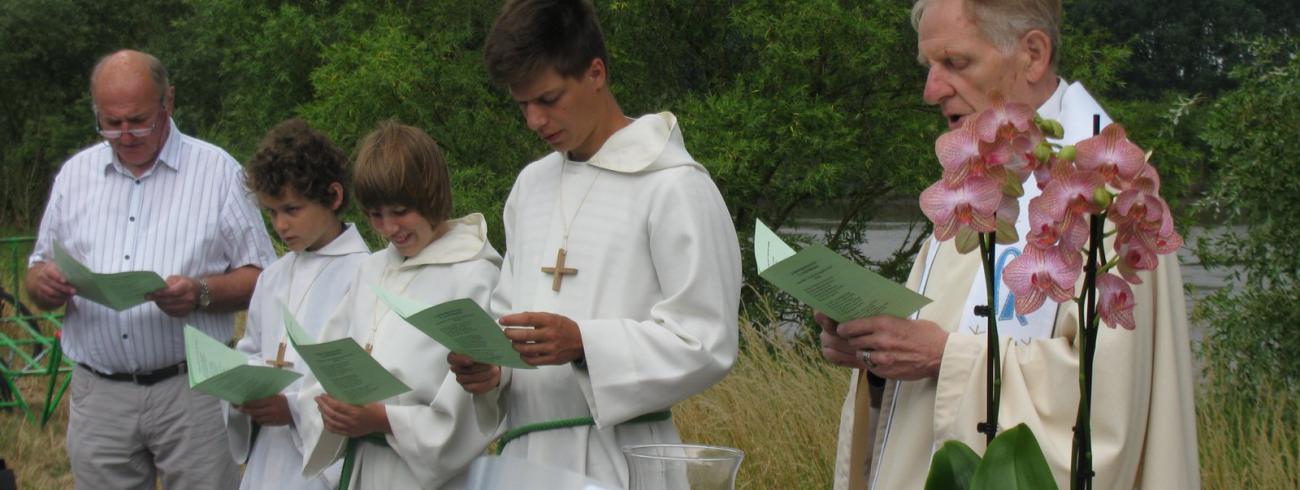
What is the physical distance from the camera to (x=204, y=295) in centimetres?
461

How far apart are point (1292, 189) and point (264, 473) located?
3.93m

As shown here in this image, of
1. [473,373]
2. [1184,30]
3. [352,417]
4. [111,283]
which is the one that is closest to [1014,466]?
[473,373]

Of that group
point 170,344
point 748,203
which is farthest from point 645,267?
point 748,203

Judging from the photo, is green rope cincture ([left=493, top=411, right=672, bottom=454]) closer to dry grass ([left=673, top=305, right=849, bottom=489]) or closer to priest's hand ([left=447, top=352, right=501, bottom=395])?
priest's hand ([left=447, top=352, right=501, bottom=395])

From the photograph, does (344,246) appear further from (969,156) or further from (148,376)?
(969,156)

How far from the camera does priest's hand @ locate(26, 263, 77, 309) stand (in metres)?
4.59

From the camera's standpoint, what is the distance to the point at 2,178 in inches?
883

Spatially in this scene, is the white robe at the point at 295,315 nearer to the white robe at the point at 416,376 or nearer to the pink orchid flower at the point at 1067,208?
the white robe at the point at 416,376

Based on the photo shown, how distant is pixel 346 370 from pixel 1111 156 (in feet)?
6.58

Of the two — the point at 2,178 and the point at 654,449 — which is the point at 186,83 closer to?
the point at 2,178

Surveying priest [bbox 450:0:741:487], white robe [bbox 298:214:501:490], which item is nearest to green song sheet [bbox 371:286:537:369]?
priest [bbox 450:0:741:487]

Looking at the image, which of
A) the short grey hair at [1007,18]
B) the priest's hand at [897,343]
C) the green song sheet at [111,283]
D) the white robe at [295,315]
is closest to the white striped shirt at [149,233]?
the green song sheet at [111,283]

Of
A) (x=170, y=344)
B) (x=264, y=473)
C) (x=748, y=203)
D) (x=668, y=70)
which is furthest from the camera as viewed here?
(x=668, y=70)

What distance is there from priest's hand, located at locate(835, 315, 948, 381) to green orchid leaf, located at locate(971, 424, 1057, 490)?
2.75 feet
